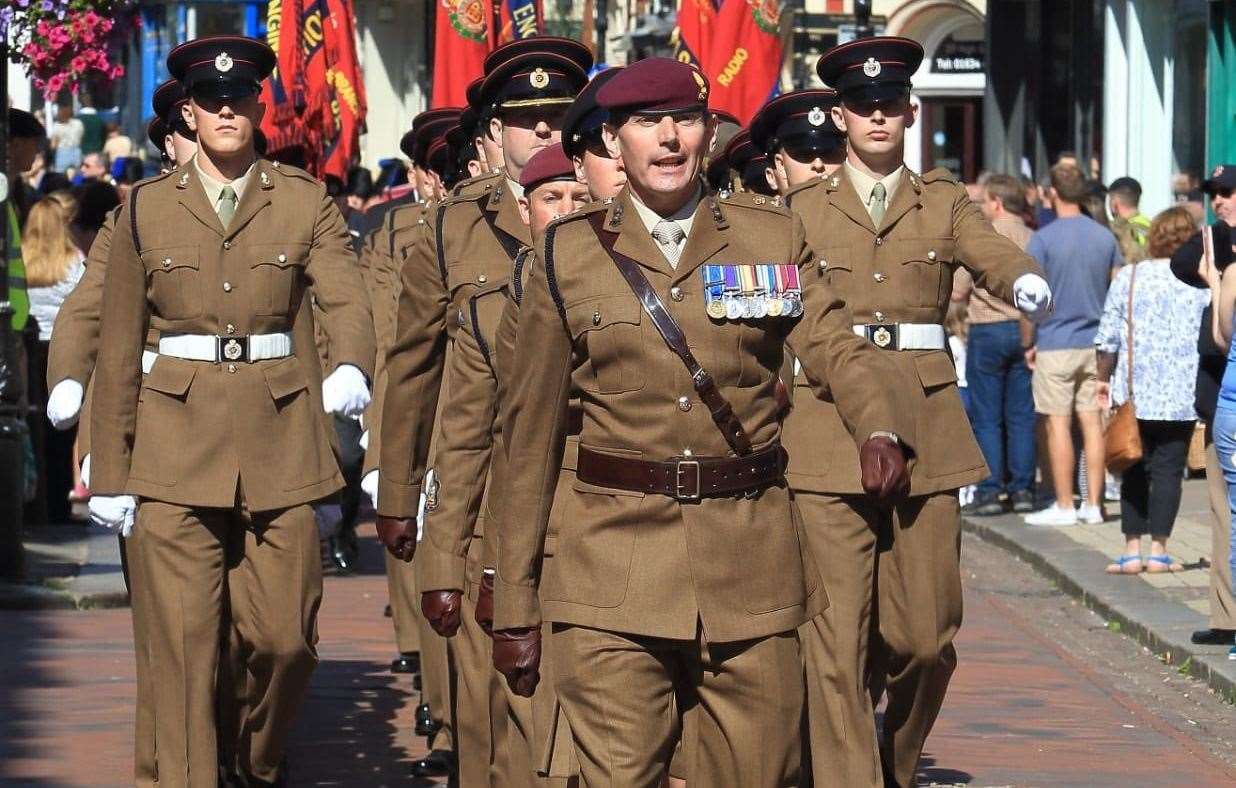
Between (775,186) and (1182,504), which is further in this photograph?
(1182,504)

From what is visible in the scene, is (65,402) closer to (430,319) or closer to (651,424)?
(430,319)

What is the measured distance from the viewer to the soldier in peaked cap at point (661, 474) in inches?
230

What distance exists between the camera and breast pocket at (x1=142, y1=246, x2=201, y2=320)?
828cm

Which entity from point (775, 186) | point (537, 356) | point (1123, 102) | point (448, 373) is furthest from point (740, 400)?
point (1123, 102)

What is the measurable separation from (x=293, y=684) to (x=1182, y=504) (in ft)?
36.2

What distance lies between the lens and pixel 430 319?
797 centimetres

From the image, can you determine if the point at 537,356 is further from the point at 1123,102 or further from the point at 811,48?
the point at 811,48

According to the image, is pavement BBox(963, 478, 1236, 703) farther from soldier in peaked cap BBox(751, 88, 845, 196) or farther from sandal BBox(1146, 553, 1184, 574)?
soldier in peaked cap BBox(751, 88, 845, 196)

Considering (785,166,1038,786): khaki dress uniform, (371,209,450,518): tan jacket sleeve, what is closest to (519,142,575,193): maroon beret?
(371,209,450,518): tan jacket sleeve

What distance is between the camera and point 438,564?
767 centimetres

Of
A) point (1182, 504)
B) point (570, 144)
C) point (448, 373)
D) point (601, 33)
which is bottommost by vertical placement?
point (1182, 504)

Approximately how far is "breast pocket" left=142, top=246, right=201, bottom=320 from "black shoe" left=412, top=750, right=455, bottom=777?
1.89 meters

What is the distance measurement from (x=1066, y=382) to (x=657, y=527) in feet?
39.4

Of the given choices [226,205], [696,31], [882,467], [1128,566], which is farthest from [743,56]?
[882,467]
